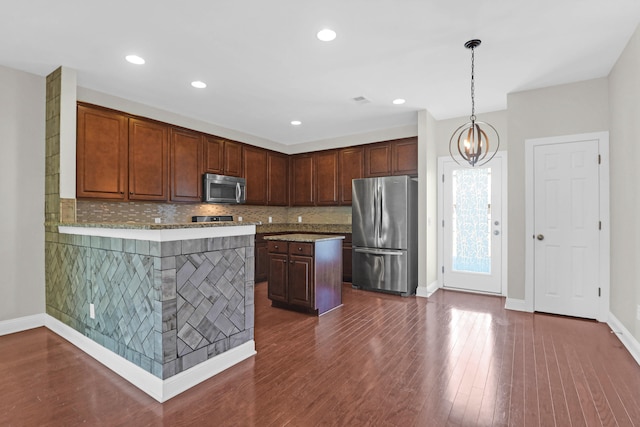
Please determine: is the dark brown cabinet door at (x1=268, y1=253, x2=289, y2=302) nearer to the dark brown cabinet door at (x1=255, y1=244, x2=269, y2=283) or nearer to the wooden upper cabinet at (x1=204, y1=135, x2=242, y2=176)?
the dark brown cabinet door at (x1=255, y1=244, x2=269, y2=283)

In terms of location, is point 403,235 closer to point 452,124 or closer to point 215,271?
point 452,124

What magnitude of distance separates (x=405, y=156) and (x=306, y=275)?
2679mm

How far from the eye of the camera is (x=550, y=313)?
12.6ft

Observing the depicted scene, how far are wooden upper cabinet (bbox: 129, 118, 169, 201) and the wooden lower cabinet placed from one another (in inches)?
70.2

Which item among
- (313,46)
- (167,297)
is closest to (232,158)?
(313,46)

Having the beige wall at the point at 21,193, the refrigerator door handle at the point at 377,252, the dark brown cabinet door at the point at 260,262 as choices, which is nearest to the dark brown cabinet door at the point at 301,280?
the refrigerator door handle at the point at 377,252

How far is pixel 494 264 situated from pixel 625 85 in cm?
265

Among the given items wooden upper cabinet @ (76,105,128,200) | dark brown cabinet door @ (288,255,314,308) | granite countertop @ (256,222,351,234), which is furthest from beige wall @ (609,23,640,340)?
wooden upper cabinet @ (76,105,128,200)

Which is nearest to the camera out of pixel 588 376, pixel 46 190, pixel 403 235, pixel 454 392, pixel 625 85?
pixel 454 392

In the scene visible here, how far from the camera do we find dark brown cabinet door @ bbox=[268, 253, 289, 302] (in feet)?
13.1

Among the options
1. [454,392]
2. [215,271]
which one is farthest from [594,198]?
[215,271]

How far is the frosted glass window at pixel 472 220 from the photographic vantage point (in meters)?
4.83

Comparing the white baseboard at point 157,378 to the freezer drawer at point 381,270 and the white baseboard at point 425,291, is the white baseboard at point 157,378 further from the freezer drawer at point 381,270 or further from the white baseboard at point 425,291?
the white baseboard at point 425,291

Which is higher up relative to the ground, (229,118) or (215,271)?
(229,118)
